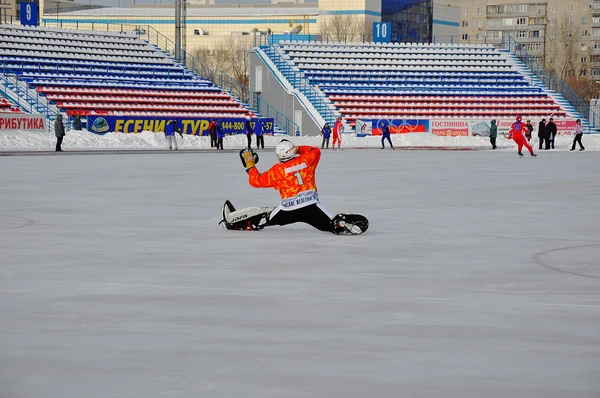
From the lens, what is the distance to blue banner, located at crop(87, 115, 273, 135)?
45.5 metres

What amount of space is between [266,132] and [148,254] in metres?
43.7

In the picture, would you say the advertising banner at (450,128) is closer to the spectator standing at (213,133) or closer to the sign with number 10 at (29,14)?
the spectator standing at (213,133)

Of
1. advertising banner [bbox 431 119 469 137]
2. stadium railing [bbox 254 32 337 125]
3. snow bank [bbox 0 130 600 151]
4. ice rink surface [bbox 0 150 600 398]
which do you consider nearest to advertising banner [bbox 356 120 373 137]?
snow bank [bbox 0 130 600 151]

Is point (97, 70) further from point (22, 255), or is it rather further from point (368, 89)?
point (22, 255)

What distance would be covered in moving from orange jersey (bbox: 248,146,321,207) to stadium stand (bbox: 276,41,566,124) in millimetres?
45565

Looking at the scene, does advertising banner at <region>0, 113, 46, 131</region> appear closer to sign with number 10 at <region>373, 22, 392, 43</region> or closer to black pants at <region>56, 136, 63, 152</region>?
black pants at <region>56, 136, 63, 152</region>

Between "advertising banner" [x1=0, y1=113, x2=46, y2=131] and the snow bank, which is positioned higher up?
"advertising banner" [x1=0, y1=113, x2=46, y2=131]

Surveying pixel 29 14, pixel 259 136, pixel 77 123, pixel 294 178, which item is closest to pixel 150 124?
pixel 77 123

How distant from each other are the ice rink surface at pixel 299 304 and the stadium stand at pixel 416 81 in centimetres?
4417

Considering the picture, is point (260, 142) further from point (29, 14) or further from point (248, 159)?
point (248, 159)

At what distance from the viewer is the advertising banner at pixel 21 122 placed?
136 feet

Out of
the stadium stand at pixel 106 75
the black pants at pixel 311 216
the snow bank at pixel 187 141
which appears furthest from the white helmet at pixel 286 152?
the stadium stand at pixel 106 75

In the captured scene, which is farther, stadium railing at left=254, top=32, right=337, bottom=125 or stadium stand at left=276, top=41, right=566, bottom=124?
stadium stand at left=276, top=41, right=566, bottom=124

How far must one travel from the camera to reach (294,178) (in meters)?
12.0
